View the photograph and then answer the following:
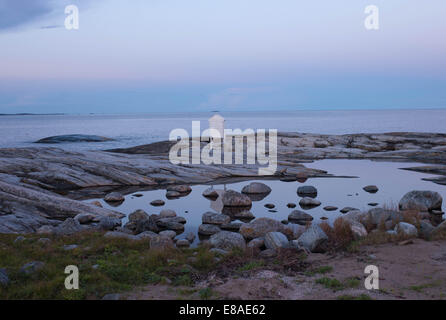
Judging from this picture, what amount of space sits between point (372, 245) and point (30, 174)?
69.6ft

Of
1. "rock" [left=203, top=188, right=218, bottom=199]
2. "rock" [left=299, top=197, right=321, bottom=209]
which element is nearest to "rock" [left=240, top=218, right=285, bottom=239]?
"rock" [left=299, top=197, right=321, bottom=209]

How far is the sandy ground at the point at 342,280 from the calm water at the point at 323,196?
6.51m

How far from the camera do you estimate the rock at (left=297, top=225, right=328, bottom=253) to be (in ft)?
38.4

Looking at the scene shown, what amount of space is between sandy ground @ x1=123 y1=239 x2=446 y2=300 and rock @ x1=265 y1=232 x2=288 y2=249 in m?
1.07

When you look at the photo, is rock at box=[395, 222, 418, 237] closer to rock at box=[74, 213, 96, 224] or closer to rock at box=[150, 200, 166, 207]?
rock at box=[74, 213, 96, 224]

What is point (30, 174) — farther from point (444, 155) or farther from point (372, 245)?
point (444, 155)

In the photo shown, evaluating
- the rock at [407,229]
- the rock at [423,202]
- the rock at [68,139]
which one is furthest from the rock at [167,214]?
the rock at [68,139]

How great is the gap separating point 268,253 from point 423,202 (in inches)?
430

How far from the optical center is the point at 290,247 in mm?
11648

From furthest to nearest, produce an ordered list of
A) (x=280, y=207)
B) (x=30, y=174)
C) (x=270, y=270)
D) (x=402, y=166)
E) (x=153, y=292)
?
(x=402, y=166), (x=30, y=174), (x=280, y=207), (x=270, y=270), (x=153, y=292)

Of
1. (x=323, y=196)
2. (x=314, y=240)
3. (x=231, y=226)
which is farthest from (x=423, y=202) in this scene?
(x=314, y=240)

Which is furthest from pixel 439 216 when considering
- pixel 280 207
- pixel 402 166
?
pixel 402 166

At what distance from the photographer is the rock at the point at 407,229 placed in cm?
1265

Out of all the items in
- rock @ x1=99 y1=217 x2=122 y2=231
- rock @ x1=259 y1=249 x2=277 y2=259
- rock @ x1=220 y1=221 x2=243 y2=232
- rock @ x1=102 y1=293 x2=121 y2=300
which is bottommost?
rock @ x1=220 y1=221 x2=243 y2=232
